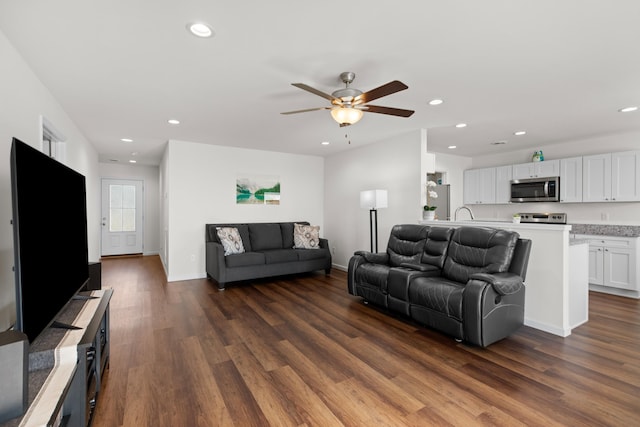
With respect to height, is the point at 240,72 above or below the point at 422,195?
above

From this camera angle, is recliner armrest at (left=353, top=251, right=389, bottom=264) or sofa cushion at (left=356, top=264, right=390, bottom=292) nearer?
sofa cushion at (left=356, top=264, right=390, bottom=292)

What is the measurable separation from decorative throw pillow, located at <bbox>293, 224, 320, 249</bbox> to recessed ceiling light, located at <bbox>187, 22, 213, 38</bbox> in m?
4.03

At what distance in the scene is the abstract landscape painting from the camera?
5.86 m

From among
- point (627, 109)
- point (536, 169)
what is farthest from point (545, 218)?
point (627, 109)

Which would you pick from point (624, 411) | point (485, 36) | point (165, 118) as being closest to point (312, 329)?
point (624, 411)

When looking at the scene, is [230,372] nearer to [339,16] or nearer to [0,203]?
[0,203]

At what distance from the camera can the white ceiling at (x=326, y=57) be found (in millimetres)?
1823

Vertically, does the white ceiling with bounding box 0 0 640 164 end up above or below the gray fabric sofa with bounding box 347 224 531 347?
above

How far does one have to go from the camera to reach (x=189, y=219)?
5.37 metres

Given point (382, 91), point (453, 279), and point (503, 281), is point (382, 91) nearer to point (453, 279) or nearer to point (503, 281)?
point (503, 281)

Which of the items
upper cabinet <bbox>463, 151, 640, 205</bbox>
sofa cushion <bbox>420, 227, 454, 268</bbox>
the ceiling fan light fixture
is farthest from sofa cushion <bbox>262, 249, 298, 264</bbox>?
upper cabinet <bbox>463, 151, 640, 205</bbox>

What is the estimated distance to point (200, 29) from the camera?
1994 mm

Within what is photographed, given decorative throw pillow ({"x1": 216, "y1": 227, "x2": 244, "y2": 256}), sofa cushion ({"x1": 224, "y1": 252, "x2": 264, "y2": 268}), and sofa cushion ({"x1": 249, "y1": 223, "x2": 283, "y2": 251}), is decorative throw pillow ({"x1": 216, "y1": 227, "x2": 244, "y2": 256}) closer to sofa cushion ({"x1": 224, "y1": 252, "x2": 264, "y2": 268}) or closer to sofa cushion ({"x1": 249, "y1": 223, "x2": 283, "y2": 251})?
sofa cushion ({"x1": 224, "y1": 252, "x2": 264, "y2": 268})

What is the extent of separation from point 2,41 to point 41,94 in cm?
87
